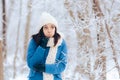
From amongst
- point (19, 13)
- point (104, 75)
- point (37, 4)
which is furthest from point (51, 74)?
point (19, 13)

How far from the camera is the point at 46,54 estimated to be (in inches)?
129

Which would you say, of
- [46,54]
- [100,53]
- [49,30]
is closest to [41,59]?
[46,54]

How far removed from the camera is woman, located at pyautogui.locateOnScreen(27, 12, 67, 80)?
3262mm

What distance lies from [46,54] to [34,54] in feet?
0.33

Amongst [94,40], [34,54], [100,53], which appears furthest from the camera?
[94,40]

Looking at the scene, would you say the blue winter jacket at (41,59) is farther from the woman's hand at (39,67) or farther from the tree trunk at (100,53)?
the tree trunk at (100,53)

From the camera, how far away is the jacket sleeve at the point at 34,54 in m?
3.24

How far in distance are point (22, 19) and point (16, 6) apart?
0.56 metres

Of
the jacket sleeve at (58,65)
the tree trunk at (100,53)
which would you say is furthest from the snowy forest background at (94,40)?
the jacket sleeve at (58,65)

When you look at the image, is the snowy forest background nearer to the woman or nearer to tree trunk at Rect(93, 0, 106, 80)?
tree trunk at Rect(93, 0, 106, 80)

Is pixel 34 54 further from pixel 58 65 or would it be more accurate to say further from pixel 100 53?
pixel 100 53

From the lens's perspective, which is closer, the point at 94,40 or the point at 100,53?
Result: the point at 100,53

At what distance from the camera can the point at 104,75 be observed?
6.94m

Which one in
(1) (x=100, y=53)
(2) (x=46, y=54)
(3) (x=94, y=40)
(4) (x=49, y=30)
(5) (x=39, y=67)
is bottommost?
(1) (x=100, y=53)
